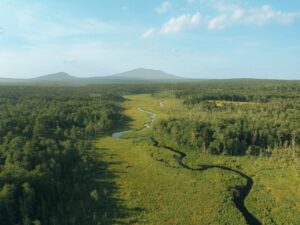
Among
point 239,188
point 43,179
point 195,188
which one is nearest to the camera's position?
point 43,179

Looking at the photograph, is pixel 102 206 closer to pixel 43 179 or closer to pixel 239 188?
pixel 43 179

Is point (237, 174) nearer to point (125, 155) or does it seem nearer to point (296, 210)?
point (296, 210)


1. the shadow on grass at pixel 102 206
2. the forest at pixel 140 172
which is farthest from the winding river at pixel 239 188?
the shadow on grass at pixel 102 206

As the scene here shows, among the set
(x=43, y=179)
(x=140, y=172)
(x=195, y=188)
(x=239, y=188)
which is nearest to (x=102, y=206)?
(x=43, y=179)

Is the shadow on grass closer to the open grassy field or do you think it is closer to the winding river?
Answer: the open grassy field

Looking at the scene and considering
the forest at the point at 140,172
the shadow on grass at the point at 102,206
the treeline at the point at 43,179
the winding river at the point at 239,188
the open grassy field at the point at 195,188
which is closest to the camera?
the treeline at the point at 43,179

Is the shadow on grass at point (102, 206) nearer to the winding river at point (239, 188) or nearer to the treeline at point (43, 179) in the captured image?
the treeline at point (43, 179)

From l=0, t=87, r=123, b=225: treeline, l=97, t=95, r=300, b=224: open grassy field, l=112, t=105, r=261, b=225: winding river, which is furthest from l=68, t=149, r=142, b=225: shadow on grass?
l=112, t=105, r=261, b=225: winding river

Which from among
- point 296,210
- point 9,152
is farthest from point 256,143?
point 9,152
